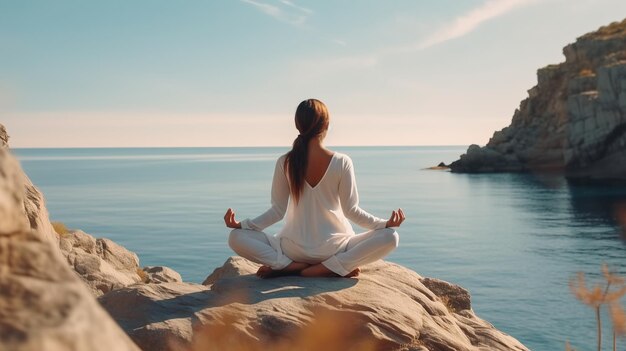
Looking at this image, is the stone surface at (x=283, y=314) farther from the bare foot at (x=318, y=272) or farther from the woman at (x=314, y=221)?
the woman at (x=314, y=221)

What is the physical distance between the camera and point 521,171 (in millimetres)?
92500

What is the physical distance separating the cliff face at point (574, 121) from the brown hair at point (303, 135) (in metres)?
69.6

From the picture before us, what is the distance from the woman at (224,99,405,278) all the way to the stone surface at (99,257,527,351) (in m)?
0.23

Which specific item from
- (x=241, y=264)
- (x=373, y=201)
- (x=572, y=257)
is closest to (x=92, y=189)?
(x=373, y=201)

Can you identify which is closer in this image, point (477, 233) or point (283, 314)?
point (283, 314)

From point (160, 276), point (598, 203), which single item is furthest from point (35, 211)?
point (598, 203)

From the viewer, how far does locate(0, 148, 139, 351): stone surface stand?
142 centimetres

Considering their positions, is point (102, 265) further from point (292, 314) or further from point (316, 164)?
point (292, 314)

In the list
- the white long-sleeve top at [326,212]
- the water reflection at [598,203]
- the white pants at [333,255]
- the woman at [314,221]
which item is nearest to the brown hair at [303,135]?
the woman at [314,221]

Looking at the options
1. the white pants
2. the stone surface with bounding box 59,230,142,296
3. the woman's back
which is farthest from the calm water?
the stone surface with bounding box 59,230,142,296

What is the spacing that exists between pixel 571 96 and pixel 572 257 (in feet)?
154

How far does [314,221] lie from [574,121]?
73.5 m

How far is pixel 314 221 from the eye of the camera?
754 centimetres

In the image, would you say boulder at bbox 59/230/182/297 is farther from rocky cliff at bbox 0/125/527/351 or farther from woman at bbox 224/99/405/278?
woman at bbox 224/99/405/278
